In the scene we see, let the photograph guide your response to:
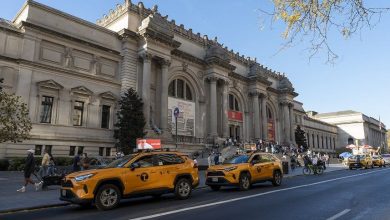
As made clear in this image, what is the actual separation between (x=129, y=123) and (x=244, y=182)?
1816 cm

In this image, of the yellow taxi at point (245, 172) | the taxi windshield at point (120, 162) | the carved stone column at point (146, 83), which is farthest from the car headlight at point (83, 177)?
the carved stone column at point (146, 83)

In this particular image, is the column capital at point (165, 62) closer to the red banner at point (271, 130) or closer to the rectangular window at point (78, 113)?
the rectangular window at point (78, 113)

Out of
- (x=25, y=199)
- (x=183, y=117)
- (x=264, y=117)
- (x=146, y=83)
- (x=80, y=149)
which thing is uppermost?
(x=146, y=83)

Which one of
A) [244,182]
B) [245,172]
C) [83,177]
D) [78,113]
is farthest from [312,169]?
[83,177]

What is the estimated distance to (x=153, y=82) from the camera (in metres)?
38.8

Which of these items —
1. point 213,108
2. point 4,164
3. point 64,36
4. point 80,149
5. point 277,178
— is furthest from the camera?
point 213,108

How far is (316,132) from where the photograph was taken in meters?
93.3

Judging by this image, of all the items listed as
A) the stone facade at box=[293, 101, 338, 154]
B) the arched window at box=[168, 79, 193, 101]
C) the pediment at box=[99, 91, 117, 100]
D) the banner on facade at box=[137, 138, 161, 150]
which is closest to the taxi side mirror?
the banner on facade at box=[137, 138, 161, 150]

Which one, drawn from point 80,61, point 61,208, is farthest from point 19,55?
point 61,208

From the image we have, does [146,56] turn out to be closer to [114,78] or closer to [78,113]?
[114,78]

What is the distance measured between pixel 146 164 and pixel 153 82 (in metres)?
27.7

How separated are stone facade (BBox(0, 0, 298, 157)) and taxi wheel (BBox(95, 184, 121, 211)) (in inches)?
759

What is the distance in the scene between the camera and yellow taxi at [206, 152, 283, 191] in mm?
14953

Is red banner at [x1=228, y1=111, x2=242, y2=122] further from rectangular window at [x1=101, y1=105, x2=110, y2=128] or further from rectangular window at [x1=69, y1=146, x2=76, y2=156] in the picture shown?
rectangular window at [x1=69, y1=146, x2=76, y2=156]
